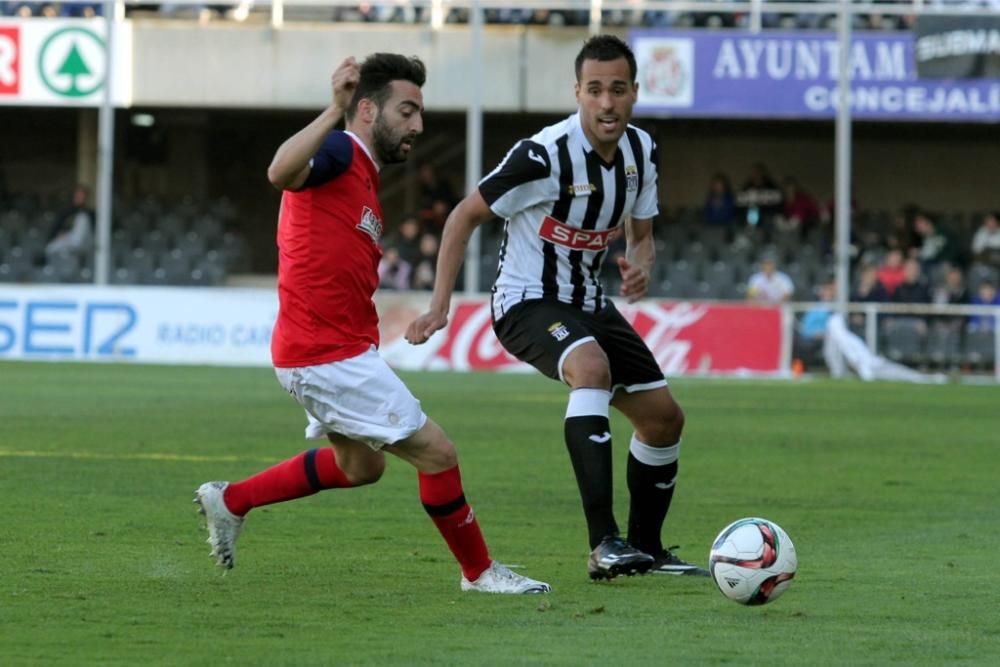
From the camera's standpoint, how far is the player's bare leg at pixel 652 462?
7.23 metres

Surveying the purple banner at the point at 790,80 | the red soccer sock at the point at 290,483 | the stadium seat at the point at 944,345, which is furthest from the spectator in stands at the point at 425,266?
the red soccer sock at the point at 290,483

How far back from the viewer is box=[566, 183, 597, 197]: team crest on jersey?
279 inches

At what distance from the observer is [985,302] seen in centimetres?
2488

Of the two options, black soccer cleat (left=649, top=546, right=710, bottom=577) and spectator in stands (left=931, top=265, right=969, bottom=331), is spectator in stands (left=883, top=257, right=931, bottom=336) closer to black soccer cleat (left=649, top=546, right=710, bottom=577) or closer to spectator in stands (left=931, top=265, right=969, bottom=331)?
spectator in stands (left=931, top=265, right=969, bottom=331)

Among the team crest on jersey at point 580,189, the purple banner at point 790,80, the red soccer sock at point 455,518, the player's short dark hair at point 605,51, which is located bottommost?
the red soccer sock at point 455,518

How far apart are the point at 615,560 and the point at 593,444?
0.50 m

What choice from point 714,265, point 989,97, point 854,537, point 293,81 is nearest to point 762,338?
point 714,265

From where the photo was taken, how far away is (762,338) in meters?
23.8

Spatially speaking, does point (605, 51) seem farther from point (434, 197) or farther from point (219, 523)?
point (434, 197)

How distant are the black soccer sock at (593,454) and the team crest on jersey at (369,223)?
0.99 metres

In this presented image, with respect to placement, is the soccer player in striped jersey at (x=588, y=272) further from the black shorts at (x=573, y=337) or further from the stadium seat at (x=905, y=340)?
the stadium seat at (x=905, y=340)

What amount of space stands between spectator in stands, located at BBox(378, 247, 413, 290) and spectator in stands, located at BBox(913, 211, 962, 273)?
24.4 ft

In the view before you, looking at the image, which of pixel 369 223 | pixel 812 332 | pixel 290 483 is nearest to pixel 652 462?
pixel 290 483

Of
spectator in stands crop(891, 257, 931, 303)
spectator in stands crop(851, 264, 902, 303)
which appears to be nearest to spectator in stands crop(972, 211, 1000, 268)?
spectator in stands crop(851, 264, 902, 303)
